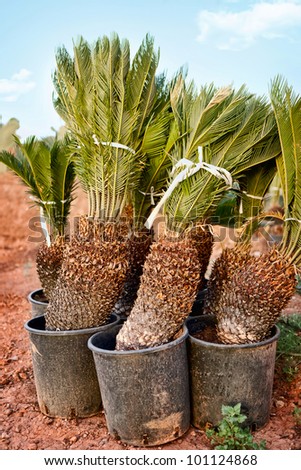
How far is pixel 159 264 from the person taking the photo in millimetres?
3689

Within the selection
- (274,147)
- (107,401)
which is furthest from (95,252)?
(274,147)

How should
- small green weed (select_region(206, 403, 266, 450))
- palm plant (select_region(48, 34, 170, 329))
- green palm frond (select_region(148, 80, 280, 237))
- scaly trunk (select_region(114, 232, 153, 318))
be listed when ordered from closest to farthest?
small green weed (select_region(206, 403, 266, 450)) → green palm frond (select_region(148, 80, 280, 237)) → palm plant (select_region(48, 34, 170, 329)) → scaly trunk (select_region(114, 232, 153, 318))

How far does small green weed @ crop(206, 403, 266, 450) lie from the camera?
3443 millimetres

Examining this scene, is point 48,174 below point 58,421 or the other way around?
the other way around

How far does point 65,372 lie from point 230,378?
134 cm

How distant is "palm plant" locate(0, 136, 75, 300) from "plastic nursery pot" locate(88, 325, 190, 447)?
1.56 meters

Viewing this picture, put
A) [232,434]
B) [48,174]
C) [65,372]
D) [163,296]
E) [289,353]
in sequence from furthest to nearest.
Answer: [48,174]
[289,353]
[65,372]
[163,296]
[232,434]

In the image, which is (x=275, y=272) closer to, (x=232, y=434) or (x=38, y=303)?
(x=232, y=434)

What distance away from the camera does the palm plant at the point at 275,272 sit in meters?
3.73

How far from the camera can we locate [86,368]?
159 inches

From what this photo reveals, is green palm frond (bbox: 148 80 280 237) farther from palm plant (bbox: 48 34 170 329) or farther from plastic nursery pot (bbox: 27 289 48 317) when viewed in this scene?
plastic nursery pot (bbox: 27 289 48 317)

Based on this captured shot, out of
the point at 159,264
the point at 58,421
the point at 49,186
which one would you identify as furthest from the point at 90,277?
the point at 49,186

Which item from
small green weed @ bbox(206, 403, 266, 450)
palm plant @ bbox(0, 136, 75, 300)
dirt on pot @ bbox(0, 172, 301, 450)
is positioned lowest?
dirt on pot @ bbox(0, 172, 301, 450)

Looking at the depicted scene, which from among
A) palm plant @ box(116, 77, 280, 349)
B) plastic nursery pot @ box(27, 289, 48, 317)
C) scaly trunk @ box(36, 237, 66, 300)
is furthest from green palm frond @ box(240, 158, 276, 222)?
plastic nursery pot @ box(27, 289, 48, 317)
